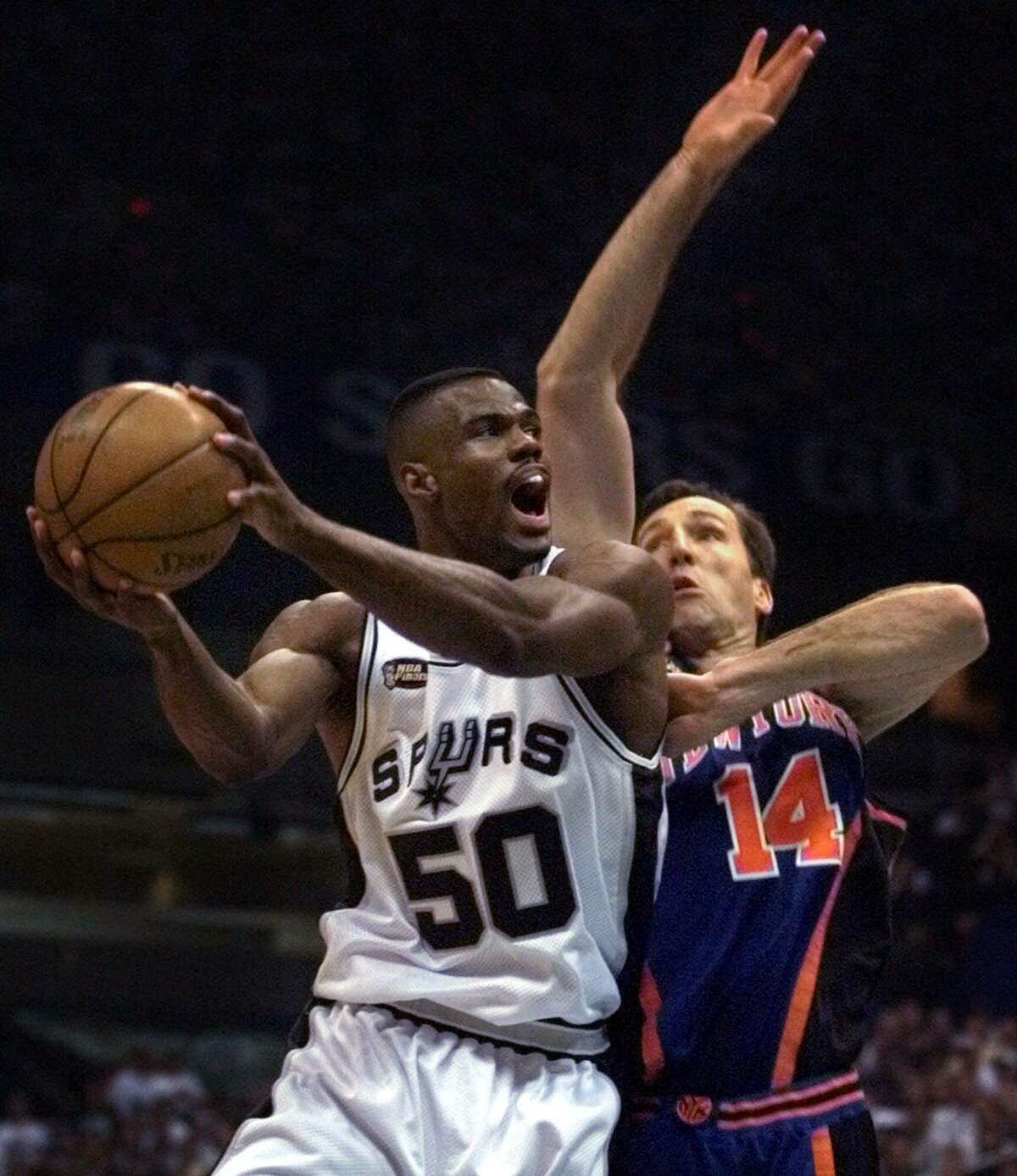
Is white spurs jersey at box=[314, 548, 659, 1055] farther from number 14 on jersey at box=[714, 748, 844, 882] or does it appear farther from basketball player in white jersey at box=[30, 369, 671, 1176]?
number 14 on jersey at box=[714, 748, 844, 882]

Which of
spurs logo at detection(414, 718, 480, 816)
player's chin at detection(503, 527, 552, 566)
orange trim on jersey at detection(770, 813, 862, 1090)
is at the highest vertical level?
player's chin at detection(503, 527, 552, 566)

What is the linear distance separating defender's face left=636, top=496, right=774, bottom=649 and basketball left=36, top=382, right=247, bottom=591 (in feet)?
4.46

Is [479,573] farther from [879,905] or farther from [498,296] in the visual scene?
[498,296]

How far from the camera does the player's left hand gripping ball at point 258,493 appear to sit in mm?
2812

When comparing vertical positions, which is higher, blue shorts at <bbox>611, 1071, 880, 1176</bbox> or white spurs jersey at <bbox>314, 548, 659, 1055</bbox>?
white spurs jersey at <bbox>314, 548, 659, 1055</bbox>

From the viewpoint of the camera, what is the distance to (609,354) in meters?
3.93

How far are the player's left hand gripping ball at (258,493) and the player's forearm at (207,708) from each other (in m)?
0.30

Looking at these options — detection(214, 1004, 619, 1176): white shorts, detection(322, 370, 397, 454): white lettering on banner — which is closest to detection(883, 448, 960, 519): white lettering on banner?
detection(322, 370, 397, 454): white lettering on banner

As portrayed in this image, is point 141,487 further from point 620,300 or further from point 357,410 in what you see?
point 357,410

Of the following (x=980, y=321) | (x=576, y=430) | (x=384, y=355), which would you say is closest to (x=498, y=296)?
(x=384, y=355)

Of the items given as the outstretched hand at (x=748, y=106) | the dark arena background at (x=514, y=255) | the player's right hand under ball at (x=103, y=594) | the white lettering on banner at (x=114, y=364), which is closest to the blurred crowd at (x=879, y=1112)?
the dark arena background at (x=514, y=255)

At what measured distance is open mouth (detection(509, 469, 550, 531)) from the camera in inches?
134

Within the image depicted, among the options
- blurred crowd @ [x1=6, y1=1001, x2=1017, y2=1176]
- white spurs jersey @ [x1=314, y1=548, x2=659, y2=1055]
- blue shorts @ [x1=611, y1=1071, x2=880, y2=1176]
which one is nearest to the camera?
white spurs jersey @ [x1=314, y1=548, x2=659, y2=1055]

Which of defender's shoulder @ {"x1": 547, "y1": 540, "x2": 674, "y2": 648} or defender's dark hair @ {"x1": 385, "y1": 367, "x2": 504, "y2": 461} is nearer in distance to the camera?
defender's shoulder @ {"x1": 547, "y1": 540, "x2": 674, "y2": 648}
